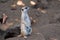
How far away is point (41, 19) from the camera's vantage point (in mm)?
4480

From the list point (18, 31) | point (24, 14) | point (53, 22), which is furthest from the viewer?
point (53, 22)

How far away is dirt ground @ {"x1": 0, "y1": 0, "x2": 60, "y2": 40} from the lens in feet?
12.3

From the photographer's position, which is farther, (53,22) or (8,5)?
(8,5)

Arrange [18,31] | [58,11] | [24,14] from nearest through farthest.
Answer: [24,14] < [18,31] < [58,11]

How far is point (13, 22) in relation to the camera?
4281mm

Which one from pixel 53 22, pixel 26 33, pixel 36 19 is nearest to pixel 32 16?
pixel 36 19

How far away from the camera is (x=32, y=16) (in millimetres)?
4566

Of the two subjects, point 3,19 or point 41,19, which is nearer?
point 3,19

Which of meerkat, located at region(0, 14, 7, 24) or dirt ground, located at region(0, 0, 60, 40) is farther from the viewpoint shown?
meerkat, located at region(0, 14, 7, 24)

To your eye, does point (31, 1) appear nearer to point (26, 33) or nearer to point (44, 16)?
point (44, 16)

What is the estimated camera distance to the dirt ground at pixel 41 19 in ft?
12.3

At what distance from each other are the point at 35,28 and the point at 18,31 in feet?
1.18

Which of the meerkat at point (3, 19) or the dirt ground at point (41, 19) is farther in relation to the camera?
the meerkat at point (3, 19)

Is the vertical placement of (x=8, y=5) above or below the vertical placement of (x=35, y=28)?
above
